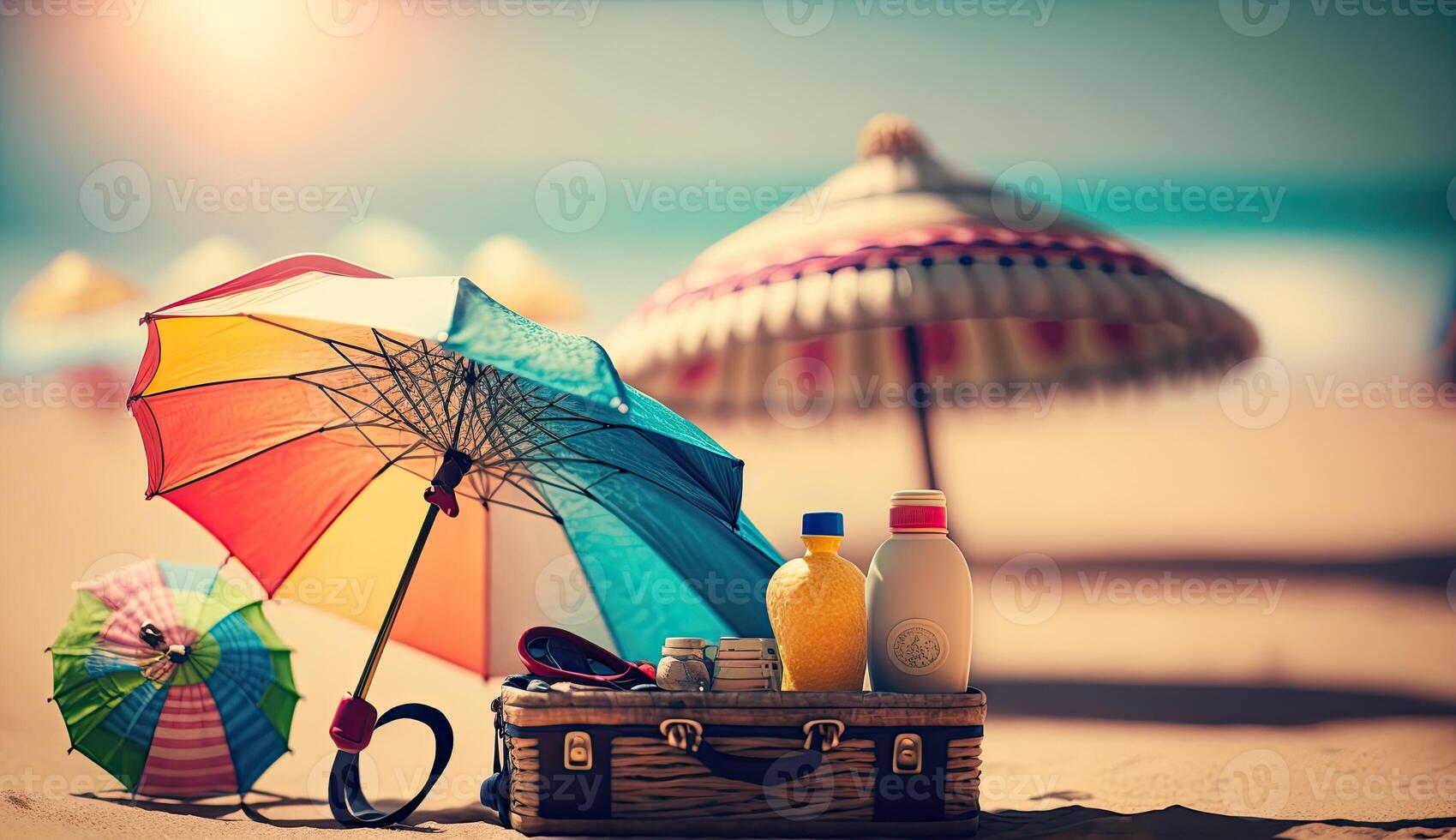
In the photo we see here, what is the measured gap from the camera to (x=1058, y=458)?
14.2 feet

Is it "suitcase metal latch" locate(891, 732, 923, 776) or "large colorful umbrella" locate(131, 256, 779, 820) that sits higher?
"large colorful umbrella" locate(131, 256, 779, 820)

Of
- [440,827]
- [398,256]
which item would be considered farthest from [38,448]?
[440,827]

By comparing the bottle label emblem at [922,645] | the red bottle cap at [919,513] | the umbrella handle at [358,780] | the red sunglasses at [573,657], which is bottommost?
the umbrella handle at [358,780]

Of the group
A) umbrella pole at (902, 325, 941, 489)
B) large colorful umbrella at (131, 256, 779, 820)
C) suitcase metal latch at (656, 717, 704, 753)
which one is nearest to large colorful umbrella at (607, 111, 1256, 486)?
umbrella pole at (902, 325, 941, 489)

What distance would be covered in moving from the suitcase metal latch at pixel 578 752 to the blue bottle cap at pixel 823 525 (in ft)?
1.86

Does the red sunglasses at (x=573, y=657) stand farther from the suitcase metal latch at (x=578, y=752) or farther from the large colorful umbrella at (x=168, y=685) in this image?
the large colorful umbrella at (x=168, y=685)

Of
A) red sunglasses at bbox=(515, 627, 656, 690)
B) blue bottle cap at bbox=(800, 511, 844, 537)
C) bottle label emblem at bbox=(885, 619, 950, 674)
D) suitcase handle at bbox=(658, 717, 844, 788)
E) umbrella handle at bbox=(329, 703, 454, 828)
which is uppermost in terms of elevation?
blue bottle cap at bbox=(800, 511, 844, 537)

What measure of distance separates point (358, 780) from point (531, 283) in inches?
101

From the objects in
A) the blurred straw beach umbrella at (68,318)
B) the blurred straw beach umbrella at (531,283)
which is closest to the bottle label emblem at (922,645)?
the blurred straw beach umbrella at (531,283)

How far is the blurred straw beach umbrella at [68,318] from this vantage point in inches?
170

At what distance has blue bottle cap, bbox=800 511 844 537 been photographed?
2098 mm

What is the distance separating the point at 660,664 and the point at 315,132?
3346 mm

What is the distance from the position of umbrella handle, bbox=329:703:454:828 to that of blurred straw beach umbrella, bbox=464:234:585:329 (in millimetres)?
2427

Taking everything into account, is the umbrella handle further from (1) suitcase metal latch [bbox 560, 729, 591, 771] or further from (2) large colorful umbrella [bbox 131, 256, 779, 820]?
(1) suitcase metal latch [bbox 560, 729, 591, 771]
